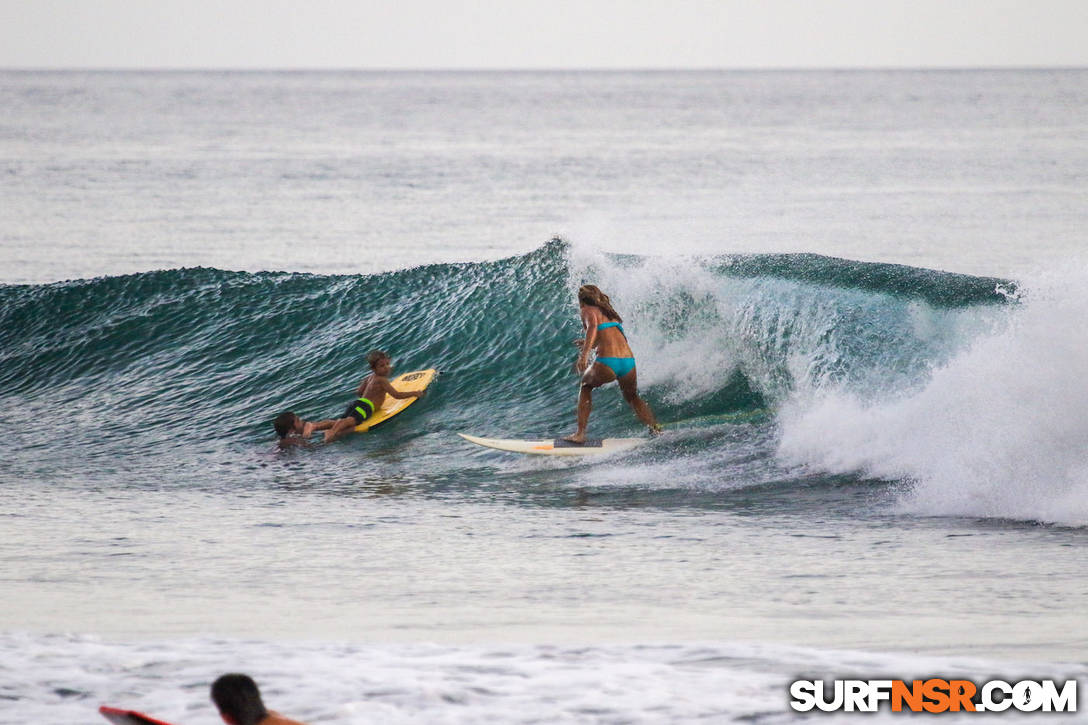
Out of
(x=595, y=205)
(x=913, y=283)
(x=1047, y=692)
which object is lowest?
(x=1047, y=692)

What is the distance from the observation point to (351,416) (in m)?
12.3

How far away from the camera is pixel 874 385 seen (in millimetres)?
11289

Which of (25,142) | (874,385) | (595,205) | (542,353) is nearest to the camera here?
(874,385)

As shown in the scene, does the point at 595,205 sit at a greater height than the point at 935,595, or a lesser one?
greater

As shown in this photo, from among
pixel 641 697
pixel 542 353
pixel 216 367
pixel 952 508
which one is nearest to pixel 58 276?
pixel 216 367

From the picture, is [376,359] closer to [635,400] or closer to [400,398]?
[400,398]

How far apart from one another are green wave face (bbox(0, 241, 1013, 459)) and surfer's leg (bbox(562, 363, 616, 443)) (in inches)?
31.2

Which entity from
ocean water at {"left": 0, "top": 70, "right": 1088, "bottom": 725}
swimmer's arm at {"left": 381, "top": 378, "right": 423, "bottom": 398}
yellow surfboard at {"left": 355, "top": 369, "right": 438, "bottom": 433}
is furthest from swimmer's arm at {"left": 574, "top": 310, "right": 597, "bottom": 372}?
yellow surfboard at {"left": 355, "top": 369, "right": 438, "bottom": 433}

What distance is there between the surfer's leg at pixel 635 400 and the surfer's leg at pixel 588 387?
0.50 feet

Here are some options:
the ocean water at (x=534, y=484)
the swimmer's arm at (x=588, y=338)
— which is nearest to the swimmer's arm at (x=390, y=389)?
the ocean water at (x=534, y=484)

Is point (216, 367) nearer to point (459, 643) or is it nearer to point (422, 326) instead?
point (422, 326)

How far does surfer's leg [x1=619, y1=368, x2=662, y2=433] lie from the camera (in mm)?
11000

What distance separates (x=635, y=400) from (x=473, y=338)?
13.6ft

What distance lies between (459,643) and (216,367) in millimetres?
10054
